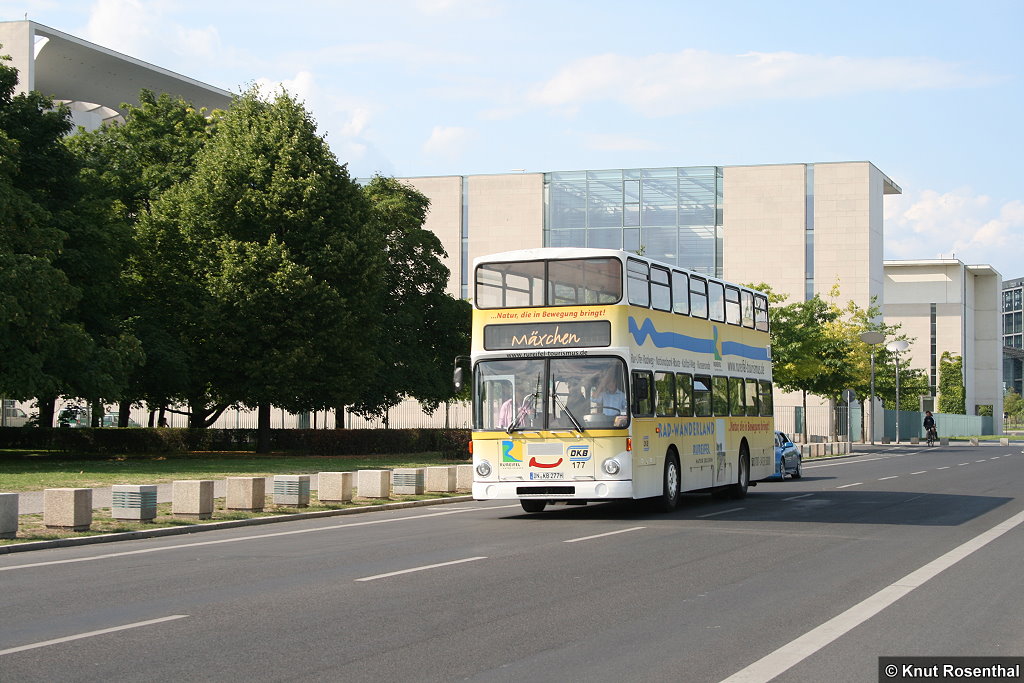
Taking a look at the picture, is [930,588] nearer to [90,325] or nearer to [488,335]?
[488,335]

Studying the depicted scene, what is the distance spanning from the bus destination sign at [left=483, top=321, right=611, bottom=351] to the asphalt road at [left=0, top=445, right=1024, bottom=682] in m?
2.99

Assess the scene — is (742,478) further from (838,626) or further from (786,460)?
(838,626)

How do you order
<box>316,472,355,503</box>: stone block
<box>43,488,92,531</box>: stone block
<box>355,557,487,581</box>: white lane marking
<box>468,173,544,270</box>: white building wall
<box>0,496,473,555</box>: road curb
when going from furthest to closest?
1. <box>468,173,544,270</box>: white building wall
2. <box>316,472,355,503</box>: stone block
3. <box>43,488,92,531</box>: stone block
4. <box>0,496,473,555</box>: road curb
5. <box>355,557,487,581</box>: white lane marking

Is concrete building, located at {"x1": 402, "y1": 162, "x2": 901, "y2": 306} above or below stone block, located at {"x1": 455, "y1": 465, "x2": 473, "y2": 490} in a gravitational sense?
above

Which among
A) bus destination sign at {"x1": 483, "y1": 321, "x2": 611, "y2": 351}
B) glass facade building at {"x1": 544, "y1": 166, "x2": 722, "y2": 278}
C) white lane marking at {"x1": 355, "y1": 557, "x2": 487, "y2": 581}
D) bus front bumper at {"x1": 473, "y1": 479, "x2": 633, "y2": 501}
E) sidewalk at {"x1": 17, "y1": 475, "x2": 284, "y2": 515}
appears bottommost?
sidewalk at {"x1": 17, "y1": 475, "x2": 284, "y2": 515}

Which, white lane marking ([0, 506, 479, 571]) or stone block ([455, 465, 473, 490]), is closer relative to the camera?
white lane marking ([0, 506, 479, 571])

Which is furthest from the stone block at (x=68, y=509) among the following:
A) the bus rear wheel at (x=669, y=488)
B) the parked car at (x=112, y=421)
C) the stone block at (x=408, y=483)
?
the parked car at (x=112, y=421)

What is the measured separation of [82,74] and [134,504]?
5417 cm

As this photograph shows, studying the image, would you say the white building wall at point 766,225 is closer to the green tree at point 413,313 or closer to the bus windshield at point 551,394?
the green tree at point 413,313

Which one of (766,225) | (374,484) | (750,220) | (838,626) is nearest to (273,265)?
(374,484)

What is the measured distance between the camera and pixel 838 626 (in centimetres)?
970

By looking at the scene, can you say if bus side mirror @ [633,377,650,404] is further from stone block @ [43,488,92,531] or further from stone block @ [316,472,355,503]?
stone block @ [43,488,92,531]

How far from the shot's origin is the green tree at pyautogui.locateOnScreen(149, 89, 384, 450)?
4344 centimetres

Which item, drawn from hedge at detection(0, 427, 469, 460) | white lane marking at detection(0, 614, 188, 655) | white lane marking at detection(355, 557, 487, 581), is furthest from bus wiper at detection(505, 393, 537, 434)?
hedge at detection(0, 427, 469, 460)
